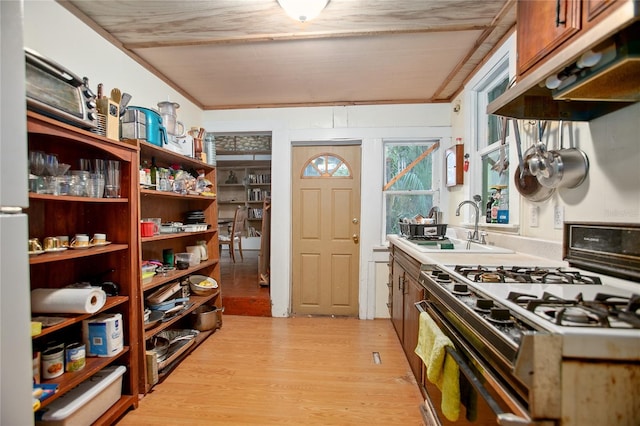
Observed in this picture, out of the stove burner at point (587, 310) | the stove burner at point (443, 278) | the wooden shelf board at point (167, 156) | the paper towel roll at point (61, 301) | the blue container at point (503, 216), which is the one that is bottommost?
the paper towel roll at point (61, 301)

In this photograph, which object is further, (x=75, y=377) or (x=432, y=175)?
(x=432, y=175)

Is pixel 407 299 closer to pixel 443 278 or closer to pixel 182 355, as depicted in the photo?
pixel 443 278

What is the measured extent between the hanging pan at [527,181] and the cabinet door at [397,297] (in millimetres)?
971


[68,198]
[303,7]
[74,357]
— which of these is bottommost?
[74,357]

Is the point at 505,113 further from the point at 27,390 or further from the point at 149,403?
the point at 149,403

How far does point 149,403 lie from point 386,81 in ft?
10.1

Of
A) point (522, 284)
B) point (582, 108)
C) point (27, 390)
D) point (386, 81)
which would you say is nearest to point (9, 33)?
point (27, 390)

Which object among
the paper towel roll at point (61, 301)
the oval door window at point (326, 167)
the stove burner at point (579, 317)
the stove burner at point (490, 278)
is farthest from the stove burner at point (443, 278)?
the oval door window at point (326, 167)

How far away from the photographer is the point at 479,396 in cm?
86

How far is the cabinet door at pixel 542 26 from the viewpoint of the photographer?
98 centimetres

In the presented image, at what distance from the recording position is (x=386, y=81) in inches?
103

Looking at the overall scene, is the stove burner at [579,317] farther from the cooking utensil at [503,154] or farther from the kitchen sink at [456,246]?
the cooking utensil at [503,154]

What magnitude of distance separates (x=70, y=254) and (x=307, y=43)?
76.0 inches

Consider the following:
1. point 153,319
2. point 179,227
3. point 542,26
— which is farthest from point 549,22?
point 153,319
